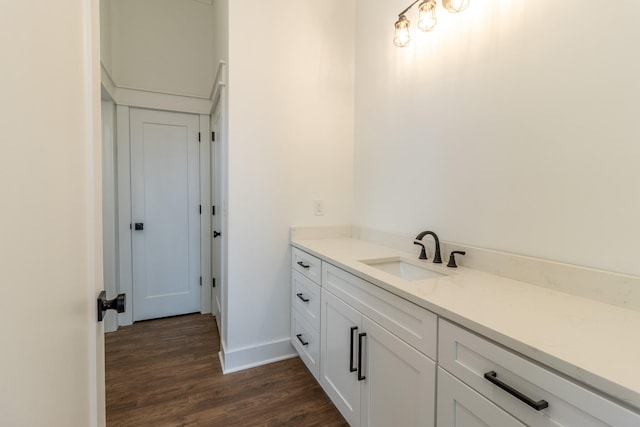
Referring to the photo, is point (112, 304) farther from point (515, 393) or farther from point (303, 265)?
point (303, 265)

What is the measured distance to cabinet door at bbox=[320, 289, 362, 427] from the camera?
56.4 inches

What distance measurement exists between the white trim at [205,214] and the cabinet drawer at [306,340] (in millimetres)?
1301

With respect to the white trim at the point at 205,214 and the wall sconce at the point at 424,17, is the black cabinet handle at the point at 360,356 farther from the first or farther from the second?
the white trim at the point at 205,214

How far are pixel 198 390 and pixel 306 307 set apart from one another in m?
0.86

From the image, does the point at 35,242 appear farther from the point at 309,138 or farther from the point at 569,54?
the point at 309,138

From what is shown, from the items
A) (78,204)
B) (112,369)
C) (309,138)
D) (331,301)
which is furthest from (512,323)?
(112,369)

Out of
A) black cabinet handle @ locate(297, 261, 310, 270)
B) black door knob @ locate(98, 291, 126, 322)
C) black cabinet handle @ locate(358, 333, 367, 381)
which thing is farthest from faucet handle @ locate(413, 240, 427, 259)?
black door knob @ locate(98, 291, 126, 322)

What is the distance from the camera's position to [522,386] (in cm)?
73

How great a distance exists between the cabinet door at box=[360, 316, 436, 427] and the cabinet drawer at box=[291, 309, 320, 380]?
0.53 m

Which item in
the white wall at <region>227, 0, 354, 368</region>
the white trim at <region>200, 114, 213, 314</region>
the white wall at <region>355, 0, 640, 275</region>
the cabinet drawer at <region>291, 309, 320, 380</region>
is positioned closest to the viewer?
the white wall at <region>355, 0, 640, 275</region>

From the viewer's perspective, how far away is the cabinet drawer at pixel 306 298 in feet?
6.06

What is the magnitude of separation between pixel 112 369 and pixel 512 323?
2.56 m

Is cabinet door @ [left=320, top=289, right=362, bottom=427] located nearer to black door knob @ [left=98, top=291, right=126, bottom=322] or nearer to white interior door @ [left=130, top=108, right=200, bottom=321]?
black door knob @ [left=98, top=291, right=126, bottom=322]

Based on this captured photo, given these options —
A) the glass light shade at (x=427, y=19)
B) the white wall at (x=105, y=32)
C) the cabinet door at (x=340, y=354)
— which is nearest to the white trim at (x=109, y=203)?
the white wall at (x=105, y=32)
